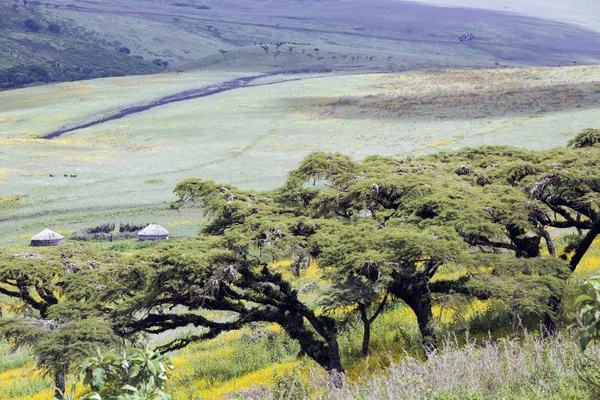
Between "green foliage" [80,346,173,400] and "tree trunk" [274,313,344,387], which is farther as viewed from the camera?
"tree trunk" [274,313,344,387]

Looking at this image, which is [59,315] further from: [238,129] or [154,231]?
[238,129]

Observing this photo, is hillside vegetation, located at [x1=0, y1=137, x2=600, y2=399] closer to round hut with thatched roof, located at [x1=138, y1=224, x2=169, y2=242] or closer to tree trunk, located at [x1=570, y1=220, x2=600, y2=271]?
tree trunk, located at [x1=570, y1=220, x2=600, y2=271]

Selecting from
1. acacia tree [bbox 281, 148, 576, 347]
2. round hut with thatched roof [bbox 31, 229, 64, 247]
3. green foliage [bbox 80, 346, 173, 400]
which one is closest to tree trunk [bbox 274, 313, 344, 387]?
acacia tree [bbox 281, 148, 576, 347]

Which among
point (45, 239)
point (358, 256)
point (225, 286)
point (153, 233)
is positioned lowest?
point (153, 233)

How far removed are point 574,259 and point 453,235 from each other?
536 centimetres

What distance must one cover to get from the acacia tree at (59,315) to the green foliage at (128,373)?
29.0 ft

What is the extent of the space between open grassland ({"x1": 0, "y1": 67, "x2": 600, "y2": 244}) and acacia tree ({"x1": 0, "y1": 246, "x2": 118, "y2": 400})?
3016cm

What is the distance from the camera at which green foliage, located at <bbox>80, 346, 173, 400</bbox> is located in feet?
21.4

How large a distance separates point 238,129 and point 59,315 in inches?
3403

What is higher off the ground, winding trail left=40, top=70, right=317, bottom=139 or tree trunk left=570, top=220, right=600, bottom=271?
tree trunk left=570, top=220, right=600, bottom=271

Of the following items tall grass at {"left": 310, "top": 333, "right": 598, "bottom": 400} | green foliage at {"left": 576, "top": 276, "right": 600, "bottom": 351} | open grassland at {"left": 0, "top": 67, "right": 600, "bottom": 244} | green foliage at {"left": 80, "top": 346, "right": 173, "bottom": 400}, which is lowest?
open grassland at {"left": 0, "top": 67, "right": 600, "bottom": 244}

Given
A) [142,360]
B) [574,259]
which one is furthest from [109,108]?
→ [142,360]

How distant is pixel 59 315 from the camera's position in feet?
57.9

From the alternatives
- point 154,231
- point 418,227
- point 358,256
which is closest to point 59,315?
point 358,256
